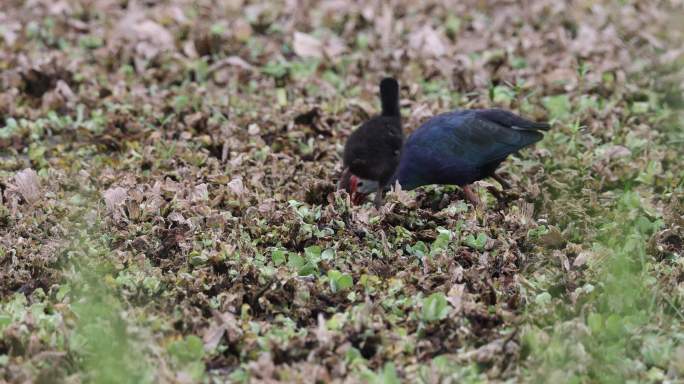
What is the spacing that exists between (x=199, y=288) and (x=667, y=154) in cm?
364

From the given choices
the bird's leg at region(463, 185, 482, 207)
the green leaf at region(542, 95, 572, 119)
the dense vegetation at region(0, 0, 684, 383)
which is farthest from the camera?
the green leaf at region(542, 95, 572, 119)

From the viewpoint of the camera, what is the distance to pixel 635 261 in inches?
224

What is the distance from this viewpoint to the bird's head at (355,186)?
6.72 m

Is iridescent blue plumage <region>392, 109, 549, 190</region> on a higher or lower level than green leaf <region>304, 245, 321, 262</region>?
higher

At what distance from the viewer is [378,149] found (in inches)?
279

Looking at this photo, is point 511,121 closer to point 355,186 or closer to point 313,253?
point 355,186

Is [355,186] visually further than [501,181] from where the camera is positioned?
No

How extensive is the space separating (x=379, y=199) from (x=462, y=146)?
62cm

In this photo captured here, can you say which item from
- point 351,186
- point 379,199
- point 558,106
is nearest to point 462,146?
point 379,199

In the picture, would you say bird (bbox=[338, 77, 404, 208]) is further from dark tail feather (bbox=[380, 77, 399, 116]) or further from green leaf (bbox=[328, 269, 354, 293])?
green leaf (bbox=[328, 269, 354, 293])

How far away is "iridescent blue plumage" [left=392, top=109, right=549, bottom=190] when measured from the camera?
6.62m

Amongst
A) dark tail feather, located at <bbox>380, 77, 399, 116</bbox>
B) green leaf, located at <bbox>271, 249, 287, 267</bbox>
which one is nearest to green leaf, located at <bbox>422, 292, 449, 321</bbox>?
green leaf, located at <bbox>271, 249, 287, 267</bbox>

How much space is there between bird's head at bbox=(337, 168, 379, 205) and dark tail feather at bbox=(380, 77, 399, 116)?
26.4 inches

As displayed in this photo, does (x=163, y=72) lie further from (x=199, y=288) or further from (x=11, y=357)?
(x=11, y=357)
